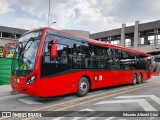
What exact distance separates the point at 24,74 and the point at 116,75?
7169mm

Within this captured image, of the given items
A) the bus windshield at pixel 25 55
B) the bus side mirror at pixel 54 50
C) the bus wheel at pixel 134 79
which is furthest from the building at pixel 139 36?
the bus side mirror at pixel 54 50

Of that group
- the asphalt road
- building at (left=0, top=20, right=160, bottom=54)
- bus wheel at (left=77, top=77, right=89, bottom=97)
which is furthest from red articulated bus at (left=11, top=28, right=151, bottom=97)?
building at (left=0, top=20, right=160, bottom=54)

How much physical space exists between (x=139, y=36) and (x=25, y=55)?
123 ft

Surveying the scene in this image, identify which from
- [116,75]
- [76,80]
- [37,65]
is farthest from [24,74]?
[116,75]

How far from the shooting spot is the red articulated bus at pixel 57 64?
945cm

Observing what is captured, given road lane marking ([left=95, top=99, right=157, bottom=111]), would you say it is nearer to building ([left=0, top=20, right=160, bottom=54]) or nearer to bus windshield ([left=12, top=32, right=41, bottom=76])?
bus windshield ([left=12, top=32, right=41, bottom=76])

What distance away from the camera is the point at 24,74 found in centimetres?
961

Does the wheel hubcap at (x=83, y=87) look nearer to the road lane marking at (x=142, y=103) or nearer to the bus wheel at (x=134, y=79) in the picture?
the road lane marking at (x=142, y=103)

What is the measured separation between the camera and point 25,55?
396 inches

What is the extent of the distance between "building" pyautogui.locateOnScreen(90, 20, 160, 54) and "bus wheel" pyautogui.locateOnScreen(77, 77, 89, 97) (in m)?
31.3

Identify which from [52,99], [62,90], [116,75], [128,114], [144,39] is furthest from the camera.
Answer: [144,39]

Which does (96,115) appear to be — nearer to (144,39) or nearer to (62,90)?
(62,90)

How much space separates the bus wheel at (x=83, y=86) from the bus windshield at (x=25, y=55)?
→ 2831 mm

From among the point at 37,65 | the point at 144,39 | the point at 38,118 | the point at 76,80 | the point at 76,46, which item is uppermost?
the point at 144,39
